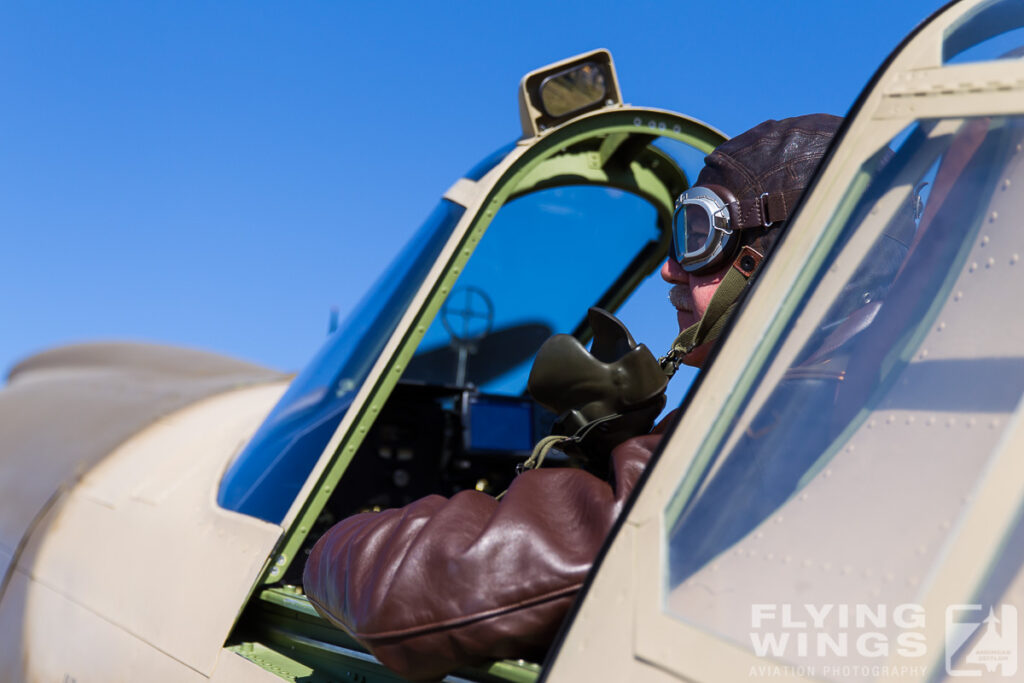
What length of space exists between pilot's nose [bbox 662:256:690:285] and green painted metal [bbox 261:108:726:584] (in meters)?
0.68

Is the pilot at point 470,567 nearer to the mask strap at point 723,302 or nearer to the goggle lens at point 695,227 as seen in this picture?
the mask strap at point 723,302

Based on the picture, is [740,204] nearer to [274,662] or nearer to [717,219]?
[717,219]

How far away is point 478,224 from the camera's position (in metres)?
2.55

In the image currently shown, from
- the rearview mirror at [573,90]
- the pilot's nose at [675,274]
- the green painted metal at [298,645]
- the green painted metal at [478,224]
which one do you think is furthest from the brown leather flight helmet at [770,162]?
the green painted metal at [298,645]

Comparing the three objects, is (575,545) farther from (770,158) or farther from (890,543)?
(770,158)

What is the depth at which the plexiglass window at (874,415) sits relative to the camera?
964mm

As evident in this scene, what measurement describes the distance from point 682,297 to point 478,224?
0.78 metres

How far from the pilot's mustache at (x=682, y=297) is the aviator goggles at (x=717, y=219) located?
4.9 inches

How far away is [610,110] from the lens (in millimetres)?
2875

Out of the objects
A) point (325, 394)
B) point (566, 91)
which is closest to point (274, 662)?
point (325, 394)

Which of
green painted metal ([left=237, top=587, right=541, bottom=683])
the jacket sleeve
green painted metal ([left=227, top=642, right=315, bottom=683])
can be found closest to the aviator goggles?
the jacket sleeve

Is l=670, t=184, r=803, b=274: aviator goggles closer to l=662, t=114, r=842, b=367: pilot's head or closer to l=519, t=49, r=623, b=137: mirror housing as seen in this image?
l=662, t=114, r=842, b=367: pilot's head

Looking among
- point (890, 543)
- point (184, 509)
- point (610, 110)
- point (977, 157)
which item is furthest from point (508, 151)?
point (890, 543)

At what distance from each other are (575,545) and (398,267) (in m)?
1.56
